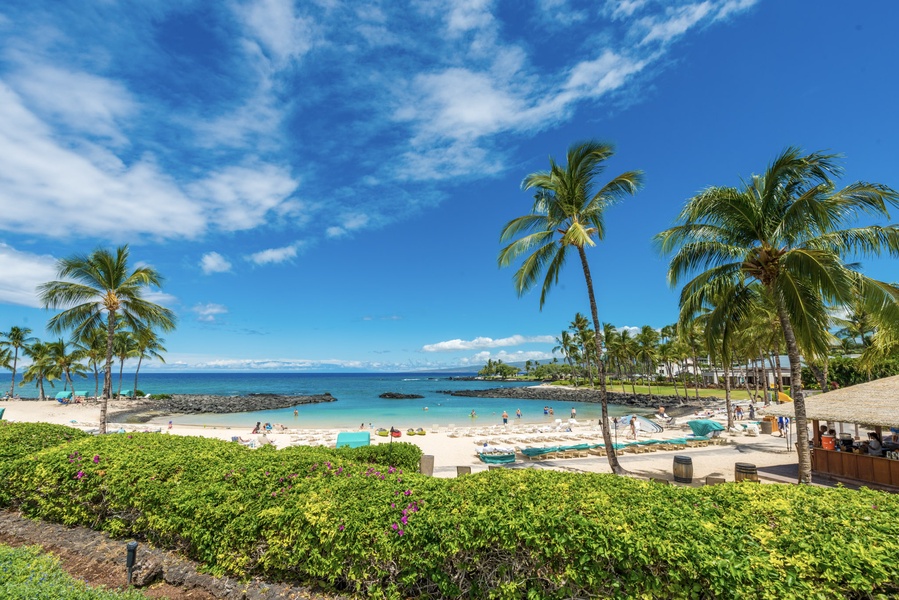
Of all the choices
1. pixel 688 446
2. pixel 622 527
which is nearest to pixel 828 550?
pixel 622 527

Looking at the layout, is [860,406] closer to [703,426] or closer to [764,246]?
[764,246]

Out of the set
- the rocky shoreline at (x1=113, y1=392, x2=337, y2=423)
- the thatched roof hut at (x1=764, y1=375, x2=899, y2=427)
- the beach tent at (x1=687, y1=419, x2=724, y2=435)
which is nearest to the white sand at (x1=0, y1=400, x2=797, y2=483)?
the beach tent at (x1=687, y1=419, x2=724, y2=435)

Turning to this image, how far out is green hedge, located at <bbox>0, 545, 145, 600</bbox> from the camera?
3.75 meters

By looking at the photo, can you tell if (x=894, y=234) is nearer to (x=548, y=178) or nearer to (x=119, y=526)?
(x=548, y=178)

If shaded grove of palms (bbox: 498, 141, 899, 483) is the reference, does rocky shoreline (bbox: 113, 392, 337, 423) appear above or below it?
below

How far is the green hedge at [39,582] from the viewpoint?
3.75 meters

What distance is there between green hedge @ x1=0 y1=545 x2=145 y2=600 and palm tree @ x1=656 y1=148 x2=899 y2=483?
12276 millimetres

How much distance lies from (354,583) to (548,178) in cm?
1175

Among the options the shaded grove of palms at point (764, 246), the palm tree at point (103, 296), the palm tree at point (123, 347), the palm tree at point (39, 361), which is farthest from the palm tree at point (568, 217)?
the palm tree at point (39, 361)

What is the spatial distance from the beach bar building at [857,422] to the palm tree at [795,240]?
277cm

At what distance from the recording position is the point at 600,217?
1335 centimetres

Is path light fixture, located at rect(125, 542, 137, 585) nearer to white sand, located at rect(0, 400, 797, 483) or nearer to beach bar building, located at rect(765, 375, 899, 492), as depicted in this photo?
white sand, located at rect(0, 400, 797, 483)

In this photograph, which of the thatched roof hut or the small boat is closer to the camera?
the thatched roof hut

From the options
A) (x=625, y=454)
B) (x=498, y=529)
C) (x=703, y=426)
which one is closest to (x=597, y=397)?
Answer: (x=703, y=426)
